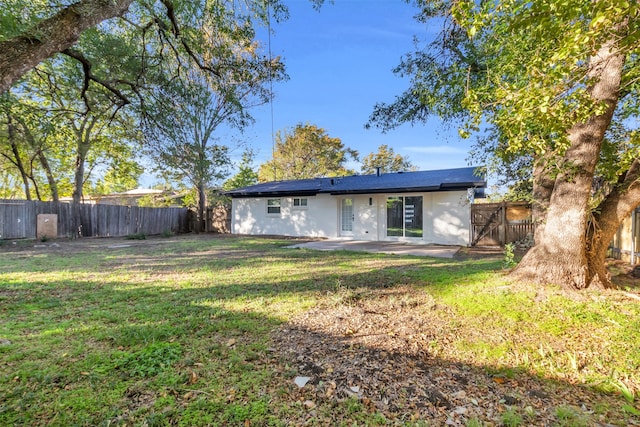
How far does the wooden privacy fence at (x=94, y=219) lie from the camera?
36.6 feet

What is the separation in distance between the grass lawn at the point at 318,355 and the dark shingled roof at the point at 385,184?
6609 millimetres

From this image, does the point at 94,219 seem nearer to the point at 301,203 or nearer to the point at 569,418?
the point at 301,203

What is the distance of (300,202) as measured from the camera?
14812 millimetres

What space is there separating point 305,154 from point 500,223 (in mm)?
19915

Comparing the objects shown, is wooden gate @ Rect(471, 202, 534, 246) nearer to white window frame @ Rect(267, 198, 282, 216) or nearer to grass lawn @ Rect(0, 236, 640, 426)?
grass lawn @ Rect(0, 236, 640, 426)

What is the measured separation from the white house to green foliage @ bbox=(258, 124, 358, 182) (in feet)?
38.1

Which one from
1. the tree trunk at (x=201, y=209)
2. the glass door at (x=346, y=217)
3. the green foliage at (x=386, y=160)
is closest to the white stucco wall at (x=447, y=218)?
the glass door at (x=346, y=217)

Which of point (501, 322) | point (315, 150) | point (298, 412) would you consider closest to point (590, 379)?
point (501, 322)

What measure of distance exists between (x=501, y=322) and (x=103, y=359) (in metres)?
3.82

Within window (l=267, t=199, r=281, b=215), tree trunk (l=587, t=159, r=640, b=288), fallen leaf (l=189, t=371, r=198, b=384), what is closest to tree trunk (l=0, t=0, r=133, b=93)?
fallen leaf (l=189, t=371, r=198, b=384)

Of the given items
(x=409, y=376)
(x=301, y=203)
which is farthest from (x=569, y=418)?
(x=301, y=203)

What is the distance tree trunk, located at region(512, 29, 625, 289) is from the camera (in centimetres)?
387

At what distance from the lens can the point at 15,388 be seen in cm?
205

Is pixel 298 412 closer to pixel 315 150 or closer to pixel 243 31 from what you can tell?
pixel 243 31
